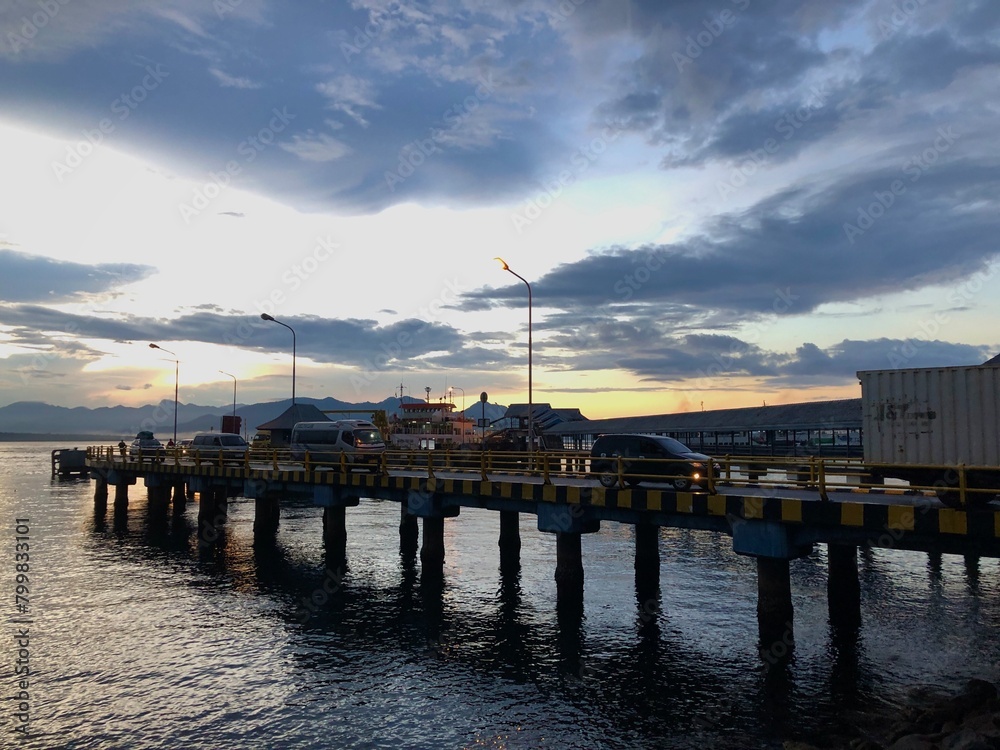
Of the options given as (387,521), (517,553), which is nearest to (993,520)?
(517,553)

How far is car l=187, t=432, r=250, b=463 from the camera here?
4194cm

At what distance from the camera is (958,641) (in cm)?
1908

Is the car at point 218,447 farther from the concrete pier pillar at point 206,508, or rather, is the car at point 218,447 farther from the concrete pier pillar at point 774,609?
the concrete pier pillar at point 774,609

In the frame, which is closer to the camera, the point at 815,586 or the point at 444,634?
the point at 444,634

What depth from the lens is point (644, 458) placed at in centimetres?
2047

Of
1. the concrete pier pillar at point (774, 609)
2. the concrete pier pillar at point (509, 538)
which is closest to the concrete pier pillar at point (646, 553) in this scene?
the concrete pier pillar at point (509, 538)

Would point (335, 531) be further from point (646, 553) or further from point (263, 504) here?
point (646, 553)

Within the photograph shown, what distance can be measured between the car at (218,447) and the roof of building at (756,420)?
48295mm

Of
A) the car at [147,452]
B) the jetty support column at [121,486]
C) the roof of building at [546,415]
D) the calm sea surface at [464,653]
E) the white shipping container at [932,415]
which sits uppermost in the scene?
the roof of building at [546,415]

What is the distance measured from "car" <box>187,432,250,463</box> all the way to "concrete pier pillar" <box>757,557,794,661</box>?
30712 millimetres

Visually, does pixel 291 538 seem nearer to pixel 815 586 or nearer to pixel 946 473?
pixel 815 586

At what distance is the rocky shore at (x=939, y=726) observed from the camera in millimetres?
11000

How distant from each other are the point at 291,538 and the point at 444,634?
2064 cm

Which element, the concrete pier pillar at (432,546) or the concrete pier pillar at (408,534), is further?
the concrete pier pillar at (408,534)
